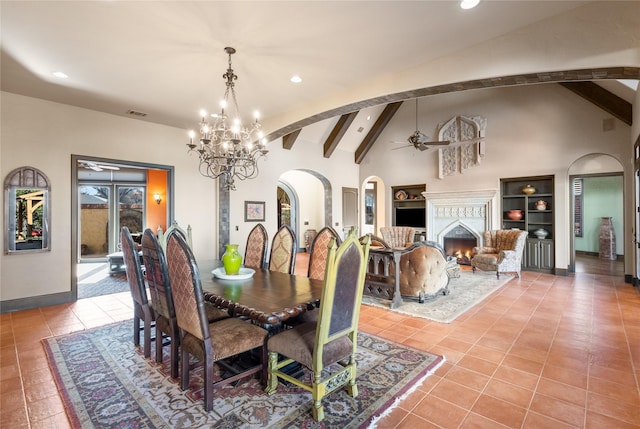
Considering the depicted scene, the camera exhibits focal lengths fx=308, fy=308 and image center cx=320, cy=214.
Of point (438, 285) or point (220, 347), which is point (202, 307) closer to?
point (220, 347)

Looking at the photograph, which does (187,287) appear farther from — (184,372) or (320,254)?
(320,254)

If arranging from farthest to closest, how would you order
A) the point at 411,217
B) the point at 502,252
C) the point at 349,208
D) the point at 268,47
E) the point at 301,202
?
the point at 301,202 < the point at 349,208 < the point at 411,217 < the point at 502,252 < the point at 268,47

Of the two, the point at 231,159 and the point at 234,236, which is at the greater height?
the point at 231,159

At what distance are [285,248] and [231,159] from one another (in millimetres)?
1226

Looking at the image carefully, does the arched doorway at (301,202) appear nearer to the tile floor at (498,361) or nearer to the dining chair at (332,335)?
the tile floor at (498,361)

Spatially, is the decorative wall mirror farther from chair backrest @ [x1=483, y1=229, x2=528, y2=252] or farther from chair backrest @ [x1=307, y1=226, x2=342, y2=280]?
chair backrest @ [x1=483, y1=229, x2=528, y2=252]

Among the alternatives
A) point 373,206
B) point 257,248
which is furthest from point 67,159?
point 373,206

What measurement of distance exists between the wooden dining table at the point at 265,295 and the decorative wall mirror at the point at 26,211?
3.18 m

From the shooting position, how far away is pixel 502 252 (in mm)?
6199

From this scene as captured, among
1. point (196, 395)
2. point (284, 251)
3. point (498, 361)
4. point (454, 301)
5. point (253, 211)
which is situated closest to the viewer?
point (196, 395)

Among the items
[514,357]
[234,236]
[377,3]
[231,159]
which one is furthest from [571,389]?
[234,236]

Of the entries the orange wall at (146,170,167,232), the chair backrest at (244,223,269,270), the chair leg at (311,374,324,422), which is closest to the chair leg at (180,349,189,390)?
the chair leg at (311,374,324,422)

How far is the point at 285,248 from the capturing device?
12.4 ft

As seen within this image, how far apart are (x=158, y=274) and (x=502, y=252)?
624cm
